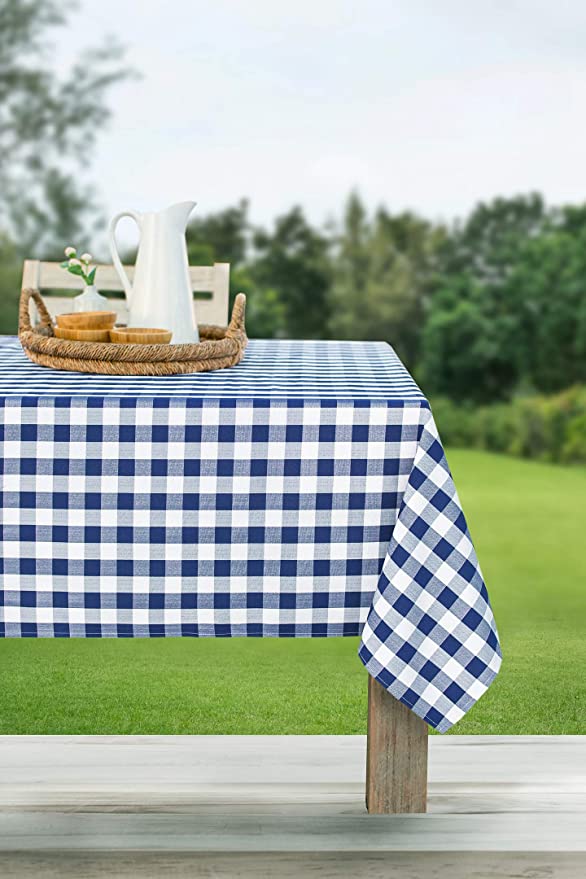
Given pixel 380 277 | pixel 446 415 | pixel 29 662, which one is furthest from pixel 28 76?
pixel 29 662

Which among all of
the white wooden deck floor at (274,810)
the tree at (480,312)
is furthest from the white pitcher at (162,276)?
the tree at (480,312)

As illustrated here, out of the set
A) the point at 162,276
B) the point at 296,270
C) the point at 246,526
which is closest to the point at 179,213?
the point at 162,276

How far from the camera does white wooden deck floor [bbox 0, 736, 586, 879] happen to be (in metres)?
1.66

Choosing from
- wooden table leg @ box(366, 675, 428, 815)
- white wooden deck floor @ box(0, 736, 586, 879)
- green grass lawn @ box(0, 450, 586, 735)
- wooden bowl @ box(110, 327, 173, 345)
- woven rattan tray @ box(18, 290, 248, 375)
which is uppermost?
wooden bowl @ box(110, 327, 173, 345)

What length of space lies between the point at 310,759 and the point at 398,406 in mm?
839

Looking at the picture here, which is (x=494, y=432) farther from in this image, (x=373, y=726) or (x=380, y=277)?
(x=373, y=726)

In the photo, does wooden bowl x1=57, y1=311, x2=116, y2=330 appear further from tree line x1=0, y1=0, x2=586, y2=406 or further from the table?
tree line x1=0, y1=0, x2=586, y2=406

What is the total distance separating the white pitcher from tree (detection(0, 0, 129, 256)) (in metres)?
4.38

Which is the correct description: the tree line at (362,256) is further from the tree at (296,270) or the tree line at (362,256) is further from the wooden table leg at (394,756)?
the wooden table leg at (394,756)

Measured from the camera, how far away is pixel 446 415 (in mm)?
6539

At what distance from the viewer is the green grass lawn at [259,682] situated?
2.60 meters

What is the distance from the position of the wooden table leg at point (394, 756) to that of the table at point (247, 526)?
7 centimetres

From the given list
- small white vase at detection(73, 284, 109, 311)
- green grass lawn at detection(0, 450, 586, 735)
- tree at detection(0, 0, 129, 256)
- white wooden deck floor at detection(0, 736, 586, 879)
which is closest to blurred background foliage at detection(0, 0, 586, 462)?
tree at detection(0, 0, 129, 256)

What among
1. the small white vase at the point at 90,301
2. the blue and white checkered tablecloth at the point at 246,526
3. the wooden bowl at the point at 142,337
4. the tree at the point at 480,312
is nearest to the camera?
the blue and white checkered tablecloth at the point at 246,526
